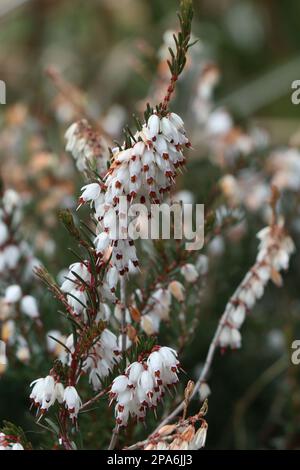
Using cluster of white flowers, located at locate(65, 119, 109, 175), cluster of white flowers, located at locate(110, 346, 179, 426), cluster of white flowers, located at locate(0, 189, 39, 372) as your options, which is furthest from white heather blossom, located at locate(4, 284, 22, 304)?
cluster of white flowers, located at locate(110, 346, 179, 426)

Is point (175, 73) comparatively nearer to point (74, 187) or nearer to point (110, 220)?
point (110, 220)

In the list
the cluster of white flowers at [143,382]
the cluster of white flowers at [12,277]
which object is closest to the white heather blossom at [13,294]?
the cluster of white flowers at [12,277]

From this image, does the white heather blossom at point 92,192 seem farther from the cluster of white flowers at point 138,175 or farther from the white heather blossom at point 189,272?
the white heather blossom at point 189,272

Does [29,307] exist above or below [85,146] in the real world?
below

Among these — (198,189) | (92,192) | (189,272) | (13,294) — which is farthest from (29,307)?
(198,189)

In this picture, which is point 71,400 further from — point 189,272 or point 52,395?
point 189,272

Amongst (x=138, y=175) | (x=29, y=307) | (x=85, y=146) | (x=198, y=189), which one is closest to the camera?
(x=138, y=175)

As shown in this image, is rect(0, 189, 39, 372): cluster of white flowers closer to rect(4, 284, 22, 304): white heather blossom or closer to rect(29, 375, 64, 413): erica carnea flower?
rect(4, 284, 22, 304): white heather blossom
